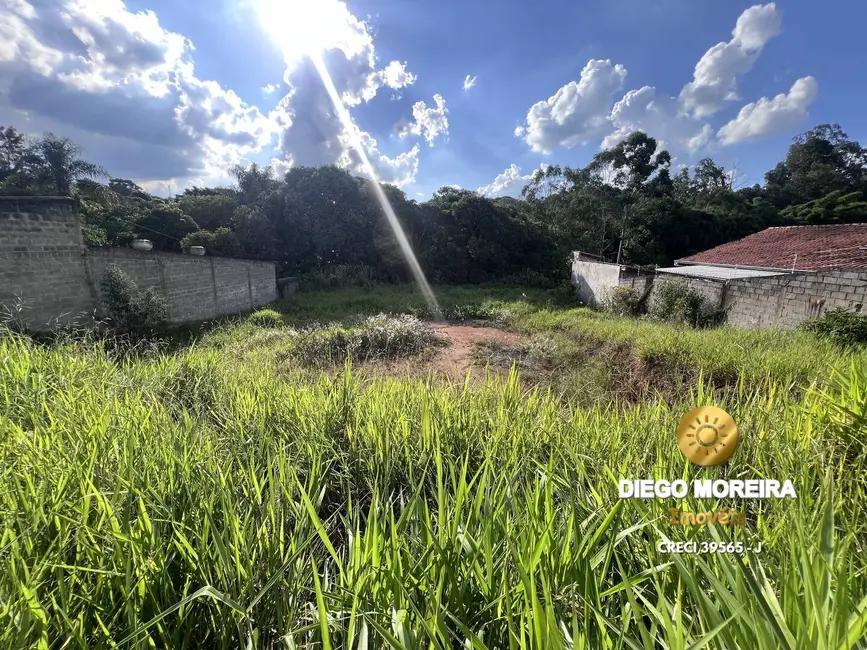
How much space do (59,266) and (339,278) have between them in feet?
29.2

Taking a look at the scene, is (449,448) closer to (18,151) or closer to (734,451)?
(734,451)

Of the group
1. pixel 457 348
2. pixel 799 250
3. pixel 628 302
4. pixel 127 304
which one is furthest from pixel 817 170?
pixel 127 304

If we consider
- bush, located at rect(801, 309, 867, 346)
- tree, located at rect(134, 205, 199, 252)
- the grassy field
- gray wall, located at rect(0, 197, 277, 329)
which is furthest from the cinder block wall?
tree, located at rect(134, 205, 199, 252)

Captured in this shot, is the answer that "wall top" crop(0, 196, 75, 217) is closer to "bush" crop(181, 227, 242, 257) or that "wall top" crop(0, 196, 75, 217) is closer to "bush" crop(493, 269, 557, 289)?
"bush" crop(181, 227, 242, 257)

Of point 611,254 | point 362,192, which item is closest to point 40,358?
point 362,192

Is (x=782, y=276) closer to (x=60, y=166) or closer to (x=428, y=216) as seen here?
(x=428, y=216)

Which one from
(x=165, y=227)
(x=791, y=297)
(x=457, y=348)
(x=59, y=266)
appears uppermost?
(x=165, y=227)

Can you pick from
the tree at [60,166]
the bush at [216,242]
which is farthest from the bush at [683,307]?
the tree at [60,166]

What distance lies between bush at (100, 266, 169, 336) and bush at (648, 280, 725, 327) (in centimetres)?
1157

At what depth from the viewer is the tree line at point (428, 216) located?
14422 millimetres

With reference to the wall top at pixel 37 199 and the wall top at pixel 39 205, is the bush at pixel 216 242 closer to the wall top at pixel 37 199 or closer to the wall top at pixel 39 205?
the wall top at pixel 39 205

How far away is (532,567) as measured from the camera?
32.6 inches

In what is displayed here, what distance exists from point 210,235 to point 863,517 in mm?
16519

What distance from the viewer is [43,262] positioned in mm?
6191
